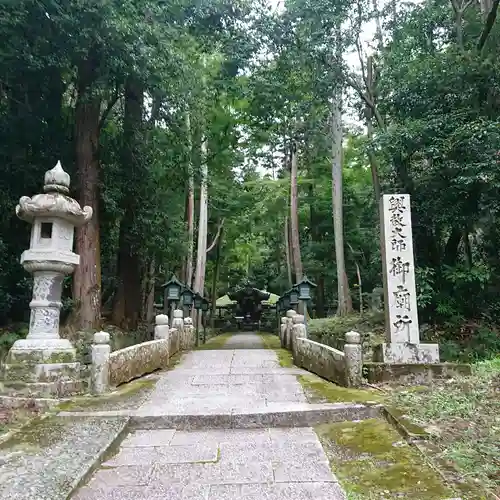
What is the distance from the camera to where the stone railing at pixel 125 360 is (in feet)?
18.7

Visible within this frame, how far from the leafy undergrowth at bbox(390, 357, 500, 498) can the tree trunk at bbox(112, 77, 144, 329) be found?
8936 mm

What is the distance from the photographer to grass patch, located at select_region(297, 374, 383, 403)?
5191 millimetres

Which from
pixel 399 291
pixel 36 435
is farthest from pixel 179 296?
pixel 36 435

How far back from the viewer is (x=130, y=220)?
12367mm

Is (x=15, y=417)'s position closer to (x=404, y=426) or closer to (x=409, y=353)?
(x=404, y=426)

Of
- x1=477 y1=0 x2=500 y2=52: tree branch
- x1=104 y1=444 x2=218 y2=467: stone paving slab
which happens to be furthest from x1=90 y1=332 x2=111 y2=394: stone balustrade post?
x1=477 y1=0 x2=500 y2=52: tree branch

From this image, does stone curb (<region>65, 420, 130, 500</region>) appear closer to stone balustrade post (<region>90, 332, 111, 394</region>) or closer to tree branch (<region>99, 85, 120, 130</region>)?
stone balustrade post (<region>90, 332, 111, 394</region>)

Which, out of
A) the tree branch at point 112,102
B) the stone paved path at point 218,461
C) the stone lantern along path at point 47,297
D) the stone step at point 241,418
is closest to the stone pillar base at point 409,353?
the stone paved path at point 218,461

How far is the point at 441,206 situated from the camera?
36.4ft

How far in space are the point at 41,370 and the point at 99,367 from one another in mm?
696

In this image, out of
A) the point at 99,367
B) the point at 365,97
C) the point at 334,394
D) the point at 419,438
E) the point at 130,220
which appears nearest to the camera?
the point at 419,438

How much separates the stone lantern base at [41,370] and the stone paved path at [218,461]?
42.0 inches

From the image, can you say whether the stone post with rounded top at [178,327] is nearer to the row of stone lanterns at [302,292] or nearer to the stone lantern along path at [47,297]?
the row of stone lanterns at [302,292]

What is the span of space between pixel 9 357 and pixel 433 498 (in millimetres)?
5006
